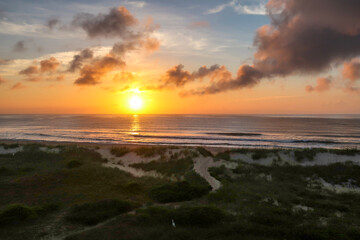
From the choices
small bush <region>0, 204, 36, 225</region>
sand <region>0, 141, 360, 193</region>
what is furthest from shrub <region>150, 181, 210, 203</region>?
small bush <region>0, 204, 36, 225</region>

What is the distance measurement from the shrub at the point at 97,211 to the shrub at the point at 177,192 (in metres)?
2.90

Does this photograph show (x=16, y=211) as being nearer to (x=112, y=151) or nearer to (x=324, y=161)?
(x=112, y=151)

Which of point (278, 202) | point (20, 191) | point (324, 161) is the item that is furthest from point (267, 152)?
point (20, 191)

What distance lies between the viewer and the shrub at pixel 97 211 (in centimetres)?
1477

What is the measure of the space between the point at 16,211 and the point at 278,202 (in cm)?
1925

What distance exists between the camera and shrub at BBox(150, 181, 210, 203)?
19.1 m

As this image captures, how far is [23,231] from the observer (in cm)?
1344

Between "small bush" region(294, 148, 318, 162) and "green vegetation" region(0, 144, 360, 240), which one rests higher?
"small bush" region(294, 148, 318, 162)

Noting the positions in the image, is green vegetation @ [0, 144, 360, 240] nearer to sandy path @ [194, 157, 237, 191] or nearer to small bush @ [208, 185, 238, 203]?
small bush @ [208, 185, 238, 203]

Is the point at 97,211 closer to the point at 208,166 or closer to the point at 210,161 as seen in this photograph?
the point at 208,166

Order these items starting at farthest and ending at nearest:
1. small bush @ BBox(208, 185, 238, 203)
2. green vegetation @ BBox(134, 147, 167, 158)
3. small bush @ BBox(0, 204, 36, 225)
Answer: green vegetation @ BBox(134, 147, 167, 158), small bush @ BBox(208, 185, 238, 203), small bush @ BBox(0, 204, 36, 225)

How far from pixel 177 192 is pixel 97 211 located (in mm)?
6912

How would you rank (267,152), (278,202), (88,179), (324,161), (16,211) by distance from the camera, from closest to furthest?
1. (16,211)
2. (278,202)
3. (88,179)
4. (324,161)
5. (267,152)

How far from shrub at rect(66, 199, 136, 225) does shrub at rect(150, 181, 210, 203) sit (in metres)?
2.90
